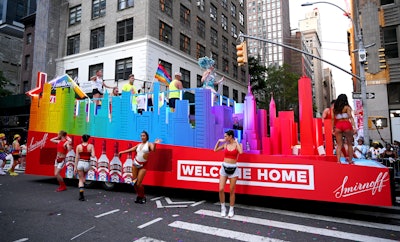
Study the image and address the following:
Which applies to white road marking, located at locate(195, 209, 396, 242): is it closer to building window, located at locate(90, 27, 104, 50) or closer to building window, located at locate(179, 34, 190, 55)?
building window, located at locate(179, 34, 190, 55)

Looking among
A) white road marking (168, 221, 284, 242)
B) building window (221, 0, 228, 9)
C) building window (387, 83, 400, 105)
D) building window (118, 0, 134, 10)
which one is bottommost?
white road marking (168, 221, 284, 242)

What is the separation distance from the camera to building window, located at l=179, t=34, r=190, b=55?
25500mm

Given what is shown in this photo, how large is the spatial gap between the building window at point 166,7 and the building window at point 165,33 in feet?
3.95

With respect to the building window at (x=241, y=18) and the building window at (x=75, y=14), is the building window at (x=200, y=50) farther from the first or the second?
the building window at (x=241, y=18)

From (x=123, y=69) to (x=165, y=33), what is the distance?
502 centimetres

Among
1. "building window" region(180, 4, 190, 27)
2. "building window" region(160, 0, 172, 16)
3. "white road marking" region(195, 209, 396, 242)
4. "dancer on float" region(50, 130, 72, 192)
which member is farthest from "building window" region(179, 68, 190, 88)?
"white road marking" region(195, 209, 396, 242)

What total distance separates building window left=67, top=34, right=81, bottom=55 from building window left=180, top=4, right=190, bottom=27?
10214mm

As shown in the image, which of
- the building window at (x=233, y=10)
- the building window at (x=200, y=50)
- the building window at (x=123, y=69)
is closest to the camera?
the building window at (x=123, y=69)

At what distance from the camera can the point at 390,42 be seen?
20781 millimetres

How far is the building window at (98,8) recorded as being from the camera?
24.1m

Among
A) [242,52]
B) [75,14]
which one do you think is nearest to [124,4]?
[75,14]

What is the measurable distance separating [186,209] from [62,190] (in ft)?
16.7

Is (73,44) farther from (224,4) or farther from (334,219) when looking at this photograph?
(334,219)

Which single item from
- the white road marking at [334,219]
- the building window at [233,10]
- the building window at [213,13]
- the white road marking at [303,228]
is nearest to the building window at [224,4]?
the building window at [233,10]
